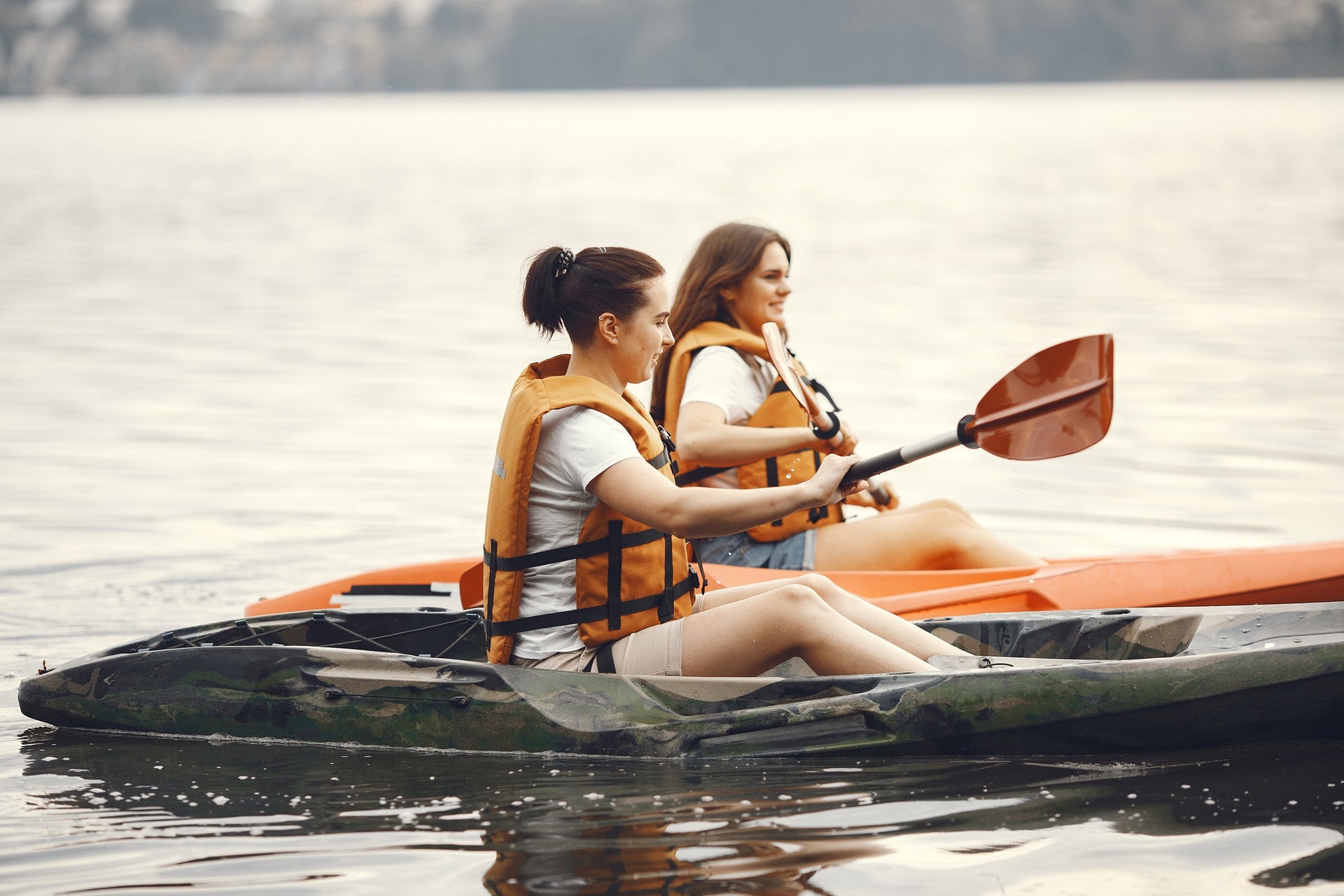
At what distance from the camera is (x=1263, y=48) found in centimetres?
13288

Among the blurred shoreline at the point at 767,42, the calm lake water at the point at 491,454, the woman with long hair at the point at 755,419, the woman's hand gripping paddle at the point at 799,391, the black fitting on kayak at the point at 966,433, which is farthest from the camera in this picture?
the blurred shoreline at the point at 767,42

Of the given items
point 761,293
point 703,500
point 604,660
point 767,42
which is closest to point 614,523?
point 703,500

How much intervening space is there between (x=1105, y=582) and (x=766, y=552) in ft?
3.33

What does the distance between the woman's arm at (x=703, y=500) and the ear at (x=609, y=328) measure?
0.29 m

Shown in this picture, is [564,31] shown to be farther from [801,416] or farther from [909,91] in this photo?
[801,416]

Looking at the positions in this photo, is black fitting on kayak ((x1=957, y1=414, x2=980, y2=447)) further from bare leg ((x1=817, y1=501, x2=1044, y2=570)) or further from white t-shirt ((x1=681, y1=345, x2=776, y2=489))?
bare leg ((x1=817, y1=501, x2=1044, y2=570))

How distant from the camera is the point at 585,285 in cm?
335

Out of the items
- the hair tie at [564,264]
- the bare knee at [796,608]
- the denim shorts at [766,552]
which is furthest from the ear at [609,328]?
the denim shorts at [766,552]

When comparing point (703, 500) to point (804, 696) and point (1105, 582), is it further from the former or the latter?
point (1105, 582)

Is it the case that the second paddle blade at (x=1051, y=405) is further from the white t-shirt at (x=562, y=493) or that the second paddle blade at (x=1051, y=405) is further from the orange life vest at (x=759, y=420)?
the orange life vest at (x=759, y=420)

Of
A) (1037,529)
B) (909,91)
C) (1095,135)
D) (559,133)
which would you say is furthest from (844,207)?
(909,91)

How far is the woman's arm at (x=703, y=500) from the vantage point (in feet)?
10.6

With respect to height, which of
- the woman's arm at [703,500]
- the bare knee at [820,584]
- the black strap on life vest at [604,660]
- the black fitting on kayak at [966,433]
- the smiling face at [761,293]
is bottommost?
the black strap on life vest at [604,660]

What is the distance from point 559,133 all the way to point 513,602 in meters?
58.6
